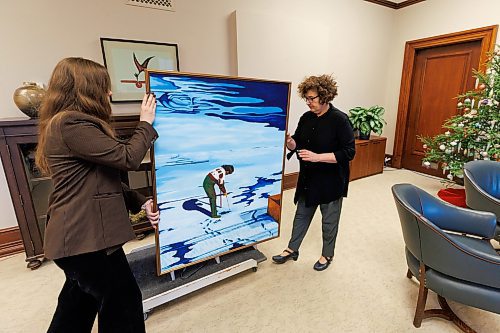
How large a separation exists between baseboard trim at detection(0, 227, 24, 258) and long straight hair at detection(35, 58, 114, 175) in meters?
2.10

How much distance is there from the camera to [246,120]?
1.71 metres

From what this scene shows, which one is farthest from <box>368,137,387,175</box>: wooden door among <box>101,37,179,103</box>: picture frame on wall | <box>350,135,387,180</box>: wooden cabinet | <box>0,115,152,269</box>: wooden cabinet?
<box>0,115,152,269</box>: wooden cabinet


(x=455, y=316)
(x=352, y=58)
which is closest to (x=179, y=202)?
(x=455, y=316)

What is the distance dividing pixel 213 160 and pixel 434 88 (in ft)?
15.1

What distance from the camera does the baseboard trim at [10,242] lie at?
2.43 metres

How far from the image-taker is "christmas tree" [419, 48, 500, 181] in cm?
306

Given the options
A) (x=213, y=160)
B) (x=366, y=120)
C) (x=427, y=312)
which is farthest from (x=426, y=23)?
(x=213, y=160)

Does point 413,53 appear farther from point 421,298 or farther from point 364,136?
point 421,298

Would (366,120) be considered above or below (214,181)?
above

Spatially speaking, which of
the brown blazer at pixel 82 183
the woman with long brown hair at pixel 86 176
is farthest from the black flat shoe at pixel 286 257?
the brown blazer at pixel 82 183

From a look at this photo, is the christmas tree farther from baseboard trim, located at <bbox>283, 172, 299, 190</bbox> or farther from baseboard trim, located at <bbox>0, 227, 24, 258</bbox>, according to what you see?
baseboard trim, located at <bbox>0, 227, 24, 258</bbox>

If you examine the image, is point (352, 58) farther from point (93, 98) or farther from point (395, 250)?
point (93, 98)

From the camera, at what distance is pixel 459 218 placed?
1749 millimetres

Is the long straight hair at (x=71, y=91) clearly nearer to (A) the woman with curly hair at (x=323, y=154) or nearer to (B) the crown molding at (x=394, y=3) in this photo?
(A) the woman with curly hair at (x=323, y=154)
